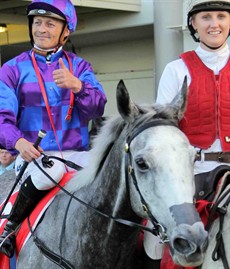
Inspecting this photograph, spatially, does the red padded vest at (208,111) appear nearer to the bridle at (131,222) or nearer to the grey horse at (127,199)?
the grey horse at (127,199)

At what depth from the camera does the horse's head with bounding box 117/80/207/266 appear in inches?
96.8

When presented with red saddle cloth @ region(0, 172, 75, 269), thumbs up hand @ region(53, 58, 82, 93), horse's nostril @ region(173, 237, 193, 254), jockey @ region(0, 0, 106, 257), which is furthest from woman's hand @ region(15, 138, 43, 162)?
horse's nostril @ region(173, 237, 193, 254)

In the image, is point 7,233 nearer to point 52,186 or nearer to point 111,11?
point 52,186

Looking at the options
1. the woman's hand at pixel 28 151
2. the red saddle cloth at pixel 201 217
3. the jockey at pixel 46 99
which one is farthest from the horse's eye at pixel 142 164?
the jockey at pixel 46 99

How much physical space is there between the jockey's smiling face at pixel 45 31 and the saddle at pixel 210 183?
162 cm

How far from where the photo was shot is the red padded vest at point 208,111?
3287mm

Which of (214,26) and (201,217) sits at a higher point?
(214,26)

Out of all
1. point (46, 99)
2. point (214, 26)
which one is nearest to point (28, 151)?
point (46, 99)

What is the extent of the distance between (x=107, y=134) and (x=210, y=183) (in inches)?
27.9

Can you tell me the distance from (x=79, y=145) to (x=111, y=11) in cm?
745

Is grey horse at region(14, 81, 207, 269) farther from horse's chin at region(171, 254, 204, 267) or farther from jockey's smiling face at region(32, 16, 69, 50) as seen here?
jockey's smiling face at region(32, 16, 69, 50)

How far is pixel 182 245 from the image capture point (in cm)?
248

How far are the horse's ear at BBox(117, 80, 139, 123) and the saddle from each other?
67 cm

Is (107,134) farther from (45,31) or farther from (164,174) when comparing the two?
(45,31)
